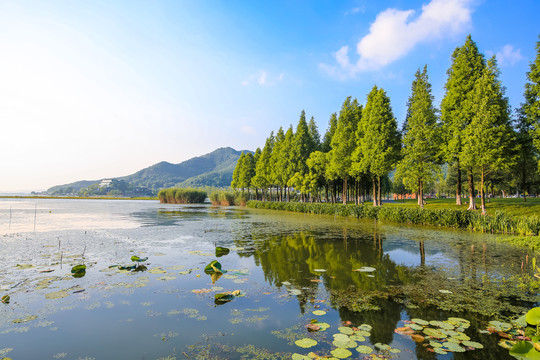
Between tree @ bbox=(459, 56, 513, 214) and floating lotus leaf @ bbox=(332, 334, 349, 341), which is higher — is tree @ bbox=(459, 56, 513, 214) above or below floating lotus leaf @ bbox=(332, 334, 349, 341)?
above

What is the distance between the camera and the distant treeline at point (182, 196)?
7800 cm

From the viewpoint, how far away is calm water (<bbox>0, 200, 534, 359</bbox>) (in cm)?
438

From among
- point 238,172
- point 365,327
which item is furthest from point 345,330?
point 238,172

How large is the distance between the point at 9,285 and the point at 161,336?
5262mm

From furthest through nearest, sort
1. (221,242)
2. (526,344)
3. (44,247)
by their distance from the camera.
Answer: (221,242)
(44,247)
(526,344)

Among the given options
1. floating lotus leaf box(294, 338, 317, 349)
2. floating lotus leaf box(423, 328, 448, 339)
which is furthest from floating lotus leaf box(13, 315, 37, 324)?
floating lotus leaf box(423, 328, 448, 339)

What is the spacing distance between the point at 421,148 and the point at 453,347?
30839mm

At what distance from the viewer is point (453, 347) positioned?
4289 mm

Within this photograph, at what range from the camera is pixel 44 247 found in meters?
12.3

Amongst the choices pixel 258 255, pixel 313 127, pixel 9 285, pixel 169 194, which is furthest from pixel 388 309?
pixel 169 194

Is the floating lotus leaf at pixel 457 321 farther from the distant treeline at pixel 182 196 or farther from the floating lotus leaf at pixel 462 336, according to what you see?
the distant treeline at pixel 182 196

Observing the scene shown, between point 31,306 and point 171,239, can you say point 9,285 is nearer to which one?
point 31,306

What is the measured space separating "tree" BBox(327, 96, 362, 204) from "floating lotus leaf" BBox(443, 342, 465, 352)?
3647 centimetres

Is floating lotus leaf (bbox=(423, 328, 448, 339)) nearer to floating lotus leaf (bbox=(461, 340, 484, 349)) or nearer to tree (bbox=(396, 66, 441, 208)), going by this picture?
floating lotus leaf (bbox=(461, 340, 484, 349))
